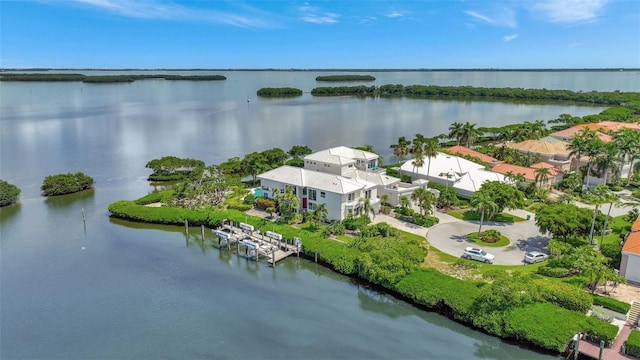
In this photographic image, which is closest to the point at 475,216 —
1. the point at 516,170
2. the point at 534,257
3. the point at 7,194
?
the point at 534,257

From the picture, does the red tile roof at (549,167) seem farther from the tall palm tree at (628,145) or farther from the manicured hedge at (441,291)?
the manicured hedge at (441,291)

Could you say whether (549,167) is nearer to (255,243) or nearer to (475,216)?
(475,216)

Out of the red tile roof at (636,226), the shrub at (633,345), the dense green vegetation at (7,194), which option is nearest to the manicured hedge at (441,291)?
the shrub at (633,345)

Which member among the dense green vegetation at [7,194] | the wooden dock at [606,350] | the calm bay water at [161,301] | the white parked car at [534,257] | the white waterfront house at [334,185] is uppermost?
the white waterfront house at [334,185]

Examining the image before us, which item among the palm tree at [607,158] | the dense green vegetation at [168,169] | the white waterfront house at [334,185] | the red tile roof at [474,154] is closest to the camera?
the white waterfront house at [334,185]

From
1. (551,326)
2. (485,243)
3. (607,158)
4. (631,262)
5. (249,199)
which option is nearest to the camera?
(551,326)

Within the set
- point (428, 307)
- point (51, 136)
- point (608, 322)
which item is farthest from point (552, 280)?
point (51, 136)
